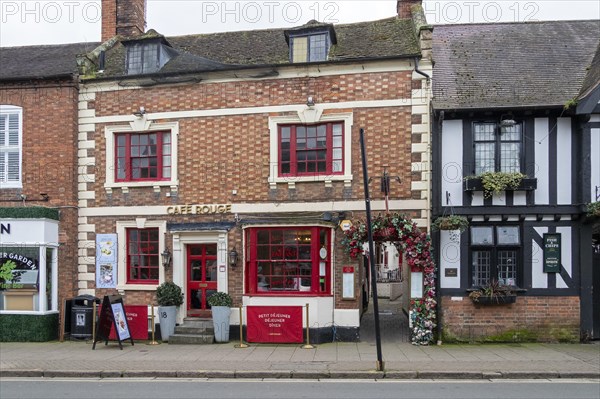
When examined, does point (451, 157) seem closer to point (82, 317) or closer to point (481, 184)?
point (481, 184)

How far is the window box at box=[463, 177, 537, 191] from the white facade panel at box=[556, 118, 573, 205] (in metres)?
0.66

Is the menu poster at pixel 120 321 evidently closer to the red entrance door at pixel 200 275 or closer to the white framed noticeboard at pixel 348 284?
the red entrance door at pixel 200 275

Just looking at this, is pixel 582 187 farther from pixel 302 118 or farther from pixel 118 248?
pixel 118 248

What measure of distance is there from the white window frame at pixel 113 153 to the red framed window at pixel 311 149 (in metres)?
2.90

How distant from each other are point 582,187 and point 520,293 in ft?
9.63

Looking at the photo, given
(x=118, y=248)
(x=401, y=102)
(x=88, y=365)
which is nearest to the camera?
(x=88, y=365)

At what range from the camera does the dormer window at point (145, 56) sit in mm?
16219

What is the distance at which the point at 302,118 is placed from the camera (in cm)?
1492

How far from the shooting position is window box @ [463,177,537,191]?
13.8 meters

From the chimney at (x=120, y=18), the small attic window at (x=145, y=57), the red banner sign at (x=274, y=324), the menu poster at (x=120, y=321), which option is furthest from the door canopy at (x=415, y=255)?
the chimney at (x=120, y=18)

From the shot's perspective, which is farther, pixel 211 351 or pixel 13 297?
pixel 13 297

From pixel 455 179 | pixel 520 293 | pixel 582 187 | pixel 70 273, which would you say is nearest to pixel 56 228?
pixel 70 273

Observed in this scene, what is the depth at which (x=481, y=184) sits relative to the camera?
45.5 feet
